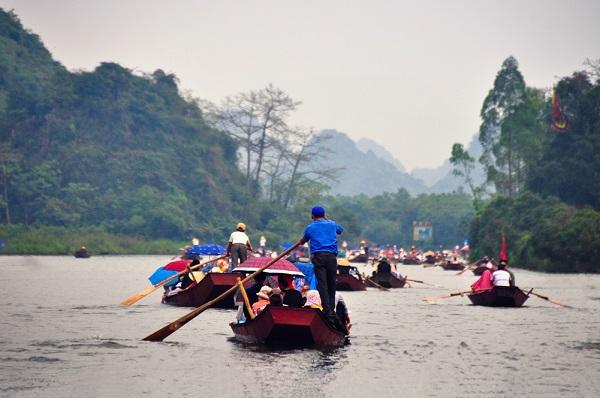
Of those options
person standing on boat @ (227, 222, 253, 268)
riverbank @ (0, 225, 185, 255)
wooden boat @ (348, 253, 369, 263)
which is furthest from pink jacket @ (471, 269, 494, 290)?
wooden boat @ (348, 253, 369, 263)

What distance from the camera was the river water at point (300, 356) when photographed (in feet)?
46.3

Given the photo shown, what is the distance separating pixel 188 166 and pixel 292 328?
285 ft

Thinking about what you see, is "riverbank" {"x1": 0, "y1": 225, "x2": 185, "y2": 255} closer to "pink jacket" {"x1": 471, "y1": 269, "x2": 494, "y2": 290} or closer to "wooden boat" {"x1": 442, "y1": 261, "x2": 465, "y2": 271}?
"wooden boat" {"x1": 442, "y1": 261, "x2": 465, "y2": 271}

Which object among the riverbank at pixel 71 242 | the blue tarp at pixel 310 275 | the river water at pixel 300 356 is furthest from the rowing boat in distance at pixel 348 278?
the riverbank at pixel 71 242

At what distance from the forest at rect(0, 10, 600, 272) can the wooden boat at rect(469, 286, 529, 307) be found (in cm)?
3136

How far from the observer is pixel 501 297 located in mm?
29500

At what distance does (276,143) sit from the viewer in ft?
359

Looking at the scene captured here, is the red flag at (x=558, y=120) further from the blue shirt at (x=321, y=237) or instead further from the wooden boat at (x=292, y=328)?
the wooden boat at (x=292, y=328)

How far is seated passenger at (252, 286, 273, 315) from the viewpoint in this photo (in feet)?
60.0

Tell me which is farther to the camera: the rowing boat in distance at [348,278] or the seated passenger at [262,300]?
the rowing boat in distance at [348,278]

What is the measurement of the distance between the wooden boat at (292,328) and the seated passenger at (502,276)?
481 inches

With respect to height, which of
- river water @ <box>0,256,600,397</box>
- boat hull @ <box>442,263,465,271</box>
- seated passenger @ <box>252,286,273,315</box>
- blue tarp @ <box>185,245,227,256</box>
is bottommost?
river water @ <box>0,256,600,397</box>

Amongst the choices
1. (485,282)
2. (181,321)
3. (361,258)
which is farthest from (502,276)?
(361,258)

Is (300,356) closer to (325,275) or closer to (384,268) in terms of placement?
(325,275)
